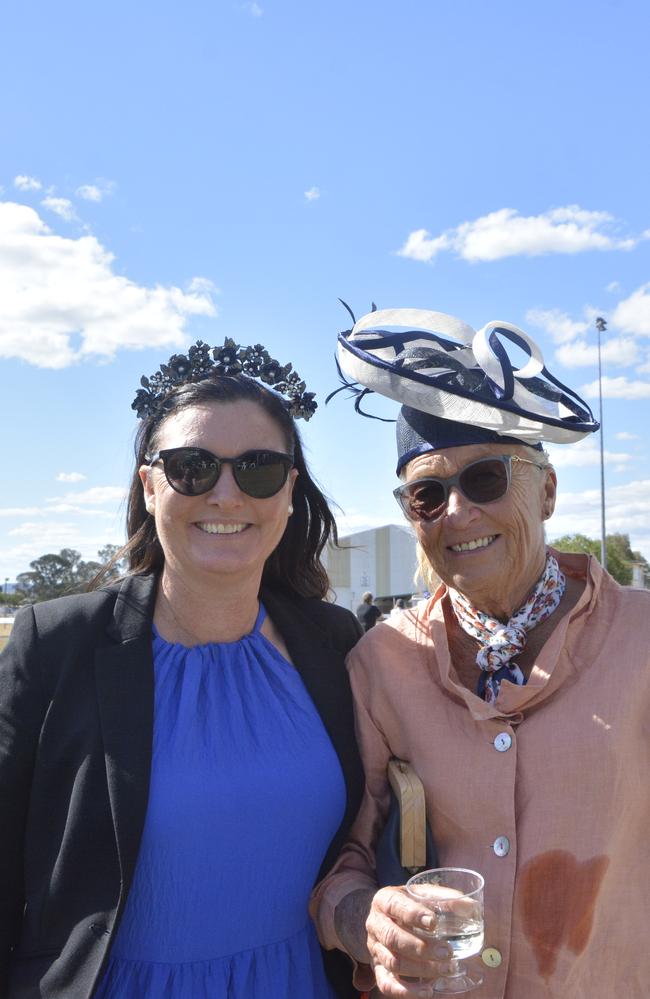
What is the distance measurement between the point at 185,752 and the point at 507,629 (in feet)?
3.34

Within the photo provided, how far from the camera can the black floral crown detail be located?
Result: 9.50 ft

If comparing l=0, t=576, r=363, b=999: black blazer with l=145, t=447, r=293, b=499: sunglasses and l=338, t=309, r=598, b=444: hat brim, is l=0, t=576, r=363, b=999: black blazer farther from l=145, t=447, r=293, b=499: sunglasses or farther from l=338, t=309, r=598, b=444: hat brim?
l=338, t=309, r=598, b=444: hat brim

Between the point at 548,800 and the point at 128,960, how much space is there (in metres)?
1.23

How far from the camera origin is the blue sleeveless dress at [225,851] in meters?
2.30

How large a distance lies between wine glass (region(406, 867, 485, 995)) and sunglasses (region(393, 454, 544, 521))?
42.9 inches

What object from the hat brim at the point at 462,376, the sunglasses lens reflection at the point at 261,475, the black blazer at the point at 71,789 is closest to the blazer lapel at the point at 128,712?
the black blazer at the point at 71,789

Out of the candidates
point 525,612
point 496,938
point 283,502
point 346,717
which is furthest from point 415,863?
point 283,502

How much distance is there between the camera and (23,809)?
237 centimetres

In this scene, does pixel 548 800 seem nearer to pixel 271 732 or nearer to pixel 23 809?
pixel 271 732

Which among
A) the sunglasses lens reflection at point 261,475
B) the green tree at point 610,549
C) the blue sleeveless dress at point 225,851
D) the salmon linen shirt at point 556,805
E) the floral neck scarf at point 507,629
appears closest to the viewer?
the salmon linen shirt at point 556,805

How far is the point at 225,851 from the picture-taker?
7.69 ft

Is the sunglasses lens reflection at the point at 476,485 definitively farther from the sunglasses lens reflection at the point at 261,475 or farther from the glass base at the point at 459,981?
the glass base at the point at 459,981

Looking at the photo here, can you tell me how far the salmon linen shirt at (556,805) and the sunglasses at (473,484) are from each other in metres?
0.40

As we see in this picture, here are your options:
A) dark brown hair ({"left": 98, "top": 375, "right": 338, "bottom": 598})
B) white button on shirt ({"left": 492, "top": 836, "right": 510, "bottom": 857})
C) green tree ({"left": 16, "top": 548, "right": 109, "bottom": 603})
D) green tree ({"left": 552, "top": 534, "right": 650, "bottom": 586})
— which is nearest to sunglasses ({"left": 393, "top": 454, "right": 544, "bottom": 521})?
dark brown hair ({"left": 98, "top": 375, "right": 338, "bottom": 598})
